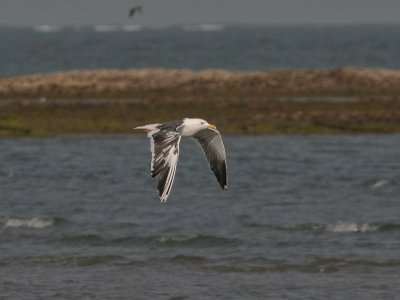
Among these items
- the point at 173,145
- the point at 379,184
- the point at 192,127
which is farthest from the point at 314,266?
the point at 379,184

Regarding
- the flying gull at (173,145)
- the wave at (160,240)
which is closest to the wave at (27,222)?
the wave at (160,240)

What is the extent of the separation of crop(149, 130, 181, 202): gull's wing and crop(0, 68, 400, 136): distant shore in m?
19.1

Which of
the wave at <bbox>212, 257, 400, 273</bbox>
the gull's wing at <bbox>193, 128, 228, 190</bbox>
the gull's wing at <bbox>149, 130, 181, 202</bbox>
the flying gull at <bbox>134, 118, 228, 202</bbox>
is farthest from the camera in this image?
the wave at <bbox>212, 257, 400, 273</bbox>

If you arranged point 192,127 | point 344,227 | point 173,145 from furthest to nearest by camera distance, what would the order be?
point 344,227, point 192,127, point 173,145

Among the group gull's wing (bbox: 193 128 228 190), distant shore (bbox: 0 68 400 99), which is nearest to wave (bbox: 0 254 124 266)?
gull's wing (bbox: 193 128 228 190)

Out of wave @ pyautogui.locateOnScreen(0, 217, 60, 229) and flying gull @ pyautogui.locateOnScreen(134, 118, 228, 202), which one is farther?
wave @ pyautogui.locateOnScreen(0, 217, 60, 229)

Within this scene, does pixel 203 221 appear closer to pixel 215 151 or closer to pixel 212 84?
pixel 215 151

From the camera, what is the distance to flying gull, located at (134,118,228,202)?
16703 mm

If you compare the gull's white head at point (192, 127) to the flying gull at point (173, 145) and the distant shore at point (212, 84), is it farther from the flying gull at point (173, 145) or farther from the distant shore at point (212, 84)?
the distant shore at point (212, 84)

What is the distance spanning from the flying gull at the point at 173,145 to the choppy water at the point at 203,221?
226cm

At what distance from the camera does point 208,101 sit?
137 feet

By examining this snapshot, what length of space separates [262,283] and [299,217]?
5.41 m

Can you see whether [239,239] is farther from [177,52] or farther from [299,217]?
[177,52]

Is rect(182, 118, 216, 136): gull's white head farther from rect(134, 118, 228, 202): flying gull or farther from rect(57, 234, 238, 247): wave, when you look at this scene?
rect(57, 234, 238, 247): wave
